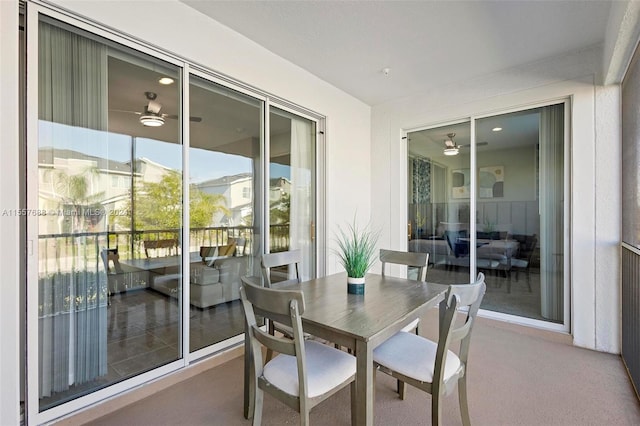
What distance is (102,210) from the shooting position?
199 centimetres

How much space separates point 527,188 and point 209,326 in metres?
3.66

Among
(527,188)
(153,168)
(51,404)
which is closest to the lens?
(51,404)

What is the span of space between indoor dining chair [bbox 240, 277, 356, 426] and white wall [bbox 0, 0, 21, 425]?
1226mm

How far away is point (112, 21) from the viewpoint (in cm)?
192

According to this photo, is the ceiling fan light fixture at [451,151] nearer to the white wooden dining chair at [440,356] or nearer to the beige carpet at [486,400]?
the beige carpet at [486,400]

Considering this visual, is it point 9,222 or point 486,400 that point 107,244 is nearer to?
point 9,222

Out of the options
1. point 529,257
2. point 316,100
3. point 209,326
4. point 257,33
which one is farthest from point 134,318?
point 529,257

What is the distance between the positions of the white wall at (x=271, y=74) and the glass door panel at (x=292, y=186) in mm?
209

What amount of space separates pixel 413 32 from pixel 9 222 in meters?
3.12

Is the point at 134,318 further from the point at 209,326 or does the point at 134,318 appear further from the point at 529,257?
the point at 529,257

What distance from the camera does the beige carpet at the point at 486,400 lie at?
6.02 feet

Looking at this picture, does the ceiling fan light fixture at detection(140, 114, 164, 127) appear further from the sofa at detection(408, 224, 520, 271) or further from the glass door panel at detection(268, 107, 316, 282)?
the sofa at detection(408, 224, 520, 271)

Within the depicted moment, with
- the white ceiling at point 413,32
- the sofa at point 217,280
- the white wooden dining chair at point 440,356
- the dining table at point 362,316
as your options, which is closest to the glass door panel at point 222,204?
the sofa at point 217,280

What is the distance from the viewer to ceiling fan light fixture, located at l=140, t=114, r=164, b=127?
2420 mm
